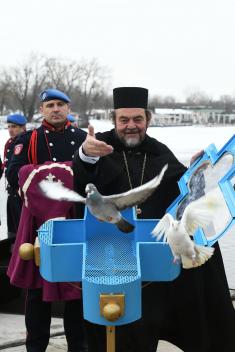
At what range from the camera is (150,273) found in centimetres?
201

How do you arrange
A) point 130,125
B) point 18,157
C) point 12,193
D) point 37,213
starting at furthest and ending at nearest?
1. point 12,193
2. point 18,157
3. point 37,213
4. point 130,125

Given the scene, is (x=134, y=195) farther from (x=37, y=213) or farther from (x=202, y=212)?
(x=37, y=213)

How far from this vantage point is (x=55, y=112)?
12.3 feet

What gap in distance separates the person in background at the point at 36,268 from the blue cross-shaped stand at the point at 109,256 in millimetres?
1178

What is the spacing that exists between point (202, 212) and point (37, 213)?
1.62 m

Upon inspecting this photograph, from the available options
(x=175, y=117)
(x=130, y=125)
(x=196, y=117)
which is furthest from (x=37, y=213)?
(x=196, y=117)

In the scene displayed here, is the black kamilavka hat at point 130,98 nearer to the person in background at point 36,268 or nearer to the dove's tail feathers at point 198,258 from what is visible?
the person in background at point 36,268

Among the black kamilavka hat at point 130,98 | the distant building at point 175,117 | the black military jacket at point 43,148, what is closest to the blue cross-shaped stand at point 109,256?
the black kamilavka hat at point 130,98

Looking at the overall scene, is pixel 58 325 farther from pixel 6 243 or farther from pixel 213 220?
pixel 213 220

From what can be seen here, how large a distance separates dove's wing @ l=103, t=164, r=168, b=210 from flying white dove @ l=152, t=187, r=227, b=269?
0.14 meters

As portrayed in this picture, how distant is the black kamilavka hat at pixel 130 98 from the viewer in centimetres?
282

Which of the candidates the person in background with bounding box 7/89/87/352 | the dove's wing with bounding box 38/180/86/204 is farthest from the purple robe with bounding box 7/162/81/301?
the dove's wing with bounding box 38/180/86/204

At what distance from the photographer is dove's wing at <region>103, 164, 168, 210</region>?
74.3 inches

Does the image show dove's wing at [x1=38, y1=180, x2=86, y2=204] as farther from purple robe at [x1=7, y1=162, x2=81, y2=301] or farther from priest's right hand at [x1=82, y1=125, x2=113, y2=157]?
purple robe at [x1=7, y1=162, x2=81, y2=301]
